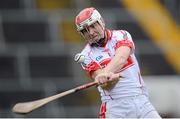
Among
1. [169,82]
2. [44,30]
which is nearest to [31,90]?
[44,30]

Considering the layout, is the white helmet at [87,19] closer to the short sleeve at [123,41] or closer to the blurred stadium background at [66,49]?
the short sleeve at [123,41]

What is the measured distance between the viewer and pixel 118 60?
5.72 metres

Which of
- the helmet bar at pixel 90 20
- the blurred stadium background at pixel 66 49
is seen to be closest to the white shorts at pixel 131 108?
the helmet bar at pixel 90 20

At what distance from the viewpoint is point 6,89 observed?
9.86 meters

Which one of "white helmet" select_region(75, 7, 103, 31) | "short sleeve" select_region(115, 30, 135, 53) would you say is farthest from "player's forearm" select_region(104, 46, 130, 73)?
"white helmet" select_region(75, 7, 103, 31)

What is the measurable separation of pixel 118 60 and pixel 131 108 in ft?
1.37

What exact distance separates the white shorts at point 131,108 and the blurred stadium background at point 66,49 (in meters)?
3.55

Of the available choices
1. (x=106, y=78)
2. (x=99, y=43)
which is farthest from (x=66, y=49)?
(x=106, y=78)

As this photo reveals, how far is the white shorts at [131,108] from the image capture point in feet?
19.3

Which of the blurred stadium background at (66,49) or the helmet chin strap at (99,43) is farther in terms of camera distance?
the blurred stadium background at (66,49)

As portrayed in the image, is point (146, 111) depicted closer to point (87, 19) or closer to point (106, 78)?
point (106, 78)

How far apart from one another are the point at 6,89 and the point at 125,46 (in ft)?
14.0

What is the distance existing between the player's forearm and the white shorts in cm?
30

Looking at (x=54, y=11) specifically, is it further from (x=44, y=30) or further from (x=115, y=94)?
(x=115, y=94)
